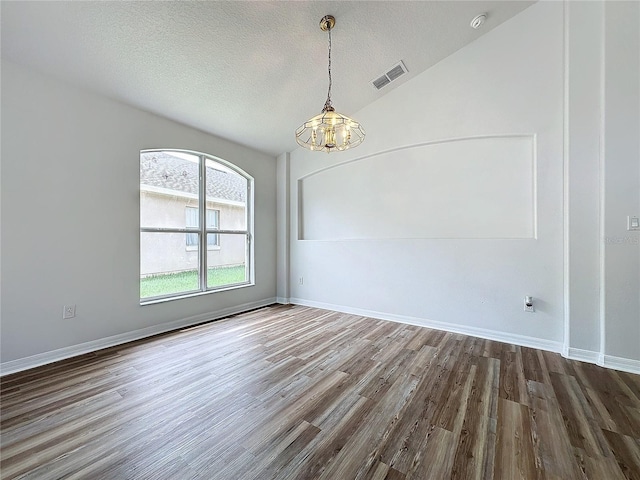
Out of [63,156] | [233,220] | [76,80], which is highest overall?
[76,80]

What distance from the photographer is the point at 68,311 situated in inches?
108

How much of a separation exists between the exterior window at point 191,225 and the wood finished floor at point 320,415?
109 cm

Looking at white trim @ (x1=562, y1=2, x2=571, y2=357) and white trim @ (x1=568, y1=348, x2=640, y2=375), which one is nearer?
white trim @ (x1=568, y1=348, x2=640, y2=375)

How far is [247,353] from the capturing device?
9.27ft

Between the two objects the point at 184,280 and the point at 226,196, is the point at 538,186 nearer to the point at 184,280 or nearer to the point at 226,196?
the point at 226,196

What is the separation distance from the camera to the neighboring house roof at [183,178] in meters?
3.47

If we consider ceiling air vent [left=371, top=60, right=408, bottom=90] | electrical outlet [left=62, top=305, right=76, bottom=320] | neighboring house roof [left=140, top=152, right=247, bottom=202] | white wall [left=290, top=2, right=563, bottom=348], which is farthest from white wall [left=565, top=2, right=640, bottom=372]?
electrical outlet [left=62, top=305, right=76, bottom=320]

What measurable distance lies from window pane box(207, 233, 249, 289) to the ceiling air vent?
3.27 metres

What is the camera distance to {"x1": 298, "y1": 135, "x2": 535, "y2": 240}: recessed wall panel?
10.6ft

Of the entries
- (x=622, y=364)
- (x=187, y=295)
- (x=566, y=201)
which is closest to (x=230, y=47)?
(x=187, y=295)

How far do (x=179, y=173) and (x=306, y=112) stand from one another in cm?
210

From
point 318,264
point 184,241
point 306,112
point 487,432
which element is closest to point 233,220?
point 184,241

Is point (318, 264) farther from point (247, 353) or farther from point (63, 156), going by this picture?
point (63, 156)

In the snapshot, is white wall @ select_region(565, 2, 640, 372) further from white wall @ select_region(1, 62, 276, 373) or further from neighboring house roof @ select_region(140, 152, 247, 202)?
white wall @ select_region(1, 62, 276, 373)
